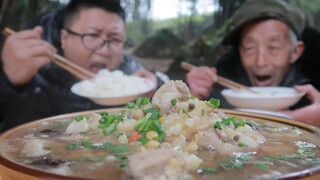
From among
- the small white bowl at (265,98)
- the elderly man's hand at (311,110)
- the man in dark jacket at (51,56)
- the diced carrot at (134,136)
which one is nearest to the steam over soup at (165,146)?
the diced carrot at (134,136)

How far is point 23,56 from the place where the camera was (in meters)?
3.39

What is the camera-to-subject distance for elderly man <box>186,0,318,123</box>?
10.9 feet

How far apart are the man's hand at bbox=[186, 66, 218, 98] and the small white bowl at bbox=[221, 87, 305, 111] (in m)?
0.14

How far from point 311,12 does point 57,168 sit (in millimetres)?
2829

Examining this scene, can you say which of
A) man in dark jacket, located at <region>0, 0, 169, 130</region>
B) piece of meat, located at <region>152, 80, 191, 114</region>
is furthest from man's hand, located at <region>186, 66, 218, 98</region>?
piece of meat, located at <region>152, 80, 191, 114</region>

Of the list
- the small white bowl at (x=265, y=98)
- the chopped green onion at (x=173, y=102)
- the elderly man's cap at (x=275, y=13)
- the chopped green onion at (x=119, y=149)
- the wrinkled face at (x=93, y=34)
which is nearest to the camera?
the chopped green onion at (x=119, y=149)

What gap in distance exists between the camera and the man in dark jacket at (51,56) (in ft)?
11.1

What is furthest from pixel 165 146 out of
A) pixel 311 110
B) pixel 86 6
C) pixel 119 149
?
pixel 86 6

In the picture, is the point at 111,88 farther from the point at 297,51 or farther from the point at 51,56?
the point at 297,51

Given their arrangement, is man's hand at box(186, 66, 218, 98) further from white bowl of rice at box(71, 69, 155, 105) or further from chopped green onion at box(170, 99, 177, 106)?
chopped green onion at box(170, 99, 177, 106)

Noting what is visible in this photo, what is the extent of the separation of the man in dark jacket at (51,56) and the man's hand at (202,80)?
28 centimetres

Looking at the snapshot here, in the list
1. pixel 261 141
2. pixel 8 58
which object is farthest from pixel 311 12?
pixel 8 58

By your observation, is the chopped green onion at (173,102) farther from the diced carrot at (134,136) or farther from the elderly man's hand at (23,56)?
the elderly man's hand at (23,56)

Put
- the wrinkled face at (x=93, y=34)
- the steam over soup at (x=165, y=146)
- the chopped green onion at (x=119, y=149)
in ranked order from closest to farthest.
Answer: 1. the steam over soup at (x=165, y=146)
2. the chopped green onion at (x=119, y=149)
3. the wrinkled face at (x=93, y=34)
